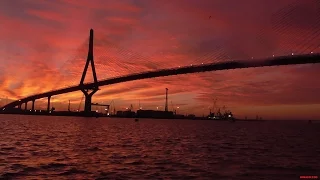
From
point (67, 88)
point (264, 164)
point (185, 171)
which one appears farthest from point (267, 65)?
point (67, 88)

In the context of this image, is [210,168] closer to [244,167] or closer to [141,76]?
[244,167]

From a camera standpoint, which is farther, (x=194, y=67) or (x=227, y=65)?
(x=194, y=67)

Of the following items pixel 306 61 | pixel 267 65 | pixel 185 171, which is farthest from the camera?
pixel 267 65

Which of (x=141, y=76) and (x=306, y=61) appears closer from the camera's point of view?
(x=306, y=61)

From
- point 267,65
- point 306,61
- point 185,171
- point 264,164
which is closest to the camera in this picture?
point 185,171

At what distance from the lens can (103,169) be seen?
16844 mm

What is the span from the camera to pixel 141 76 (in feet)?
244

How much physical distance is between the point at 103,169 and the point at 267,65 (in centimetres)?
4457

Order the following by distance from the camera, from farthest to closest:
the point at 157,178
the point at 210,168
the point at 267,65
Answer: the point at 267,65 → the point at 210,168 → the point at 157,178

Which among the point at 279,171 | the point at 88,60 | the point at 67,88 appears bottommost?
the point at 279,171

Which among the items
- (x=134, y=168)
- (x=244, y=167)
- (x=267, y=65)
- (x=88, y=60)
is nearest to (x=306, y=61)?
(x=267, y=65)

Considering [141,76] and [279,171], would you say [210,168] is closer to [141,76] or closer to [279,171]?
[279,171]

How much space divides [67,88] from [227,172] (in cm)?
8771

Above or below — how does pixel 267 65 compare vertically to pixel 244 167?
above
